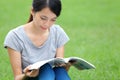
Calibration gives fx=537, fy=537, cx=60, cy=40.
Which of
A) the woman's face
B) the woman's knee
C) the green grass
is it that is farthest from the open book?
the green grass

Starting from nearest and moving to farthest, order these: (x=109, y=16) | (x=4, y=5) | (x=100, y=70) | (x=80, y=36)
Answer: (x=100, y=70) → (x=80, y=36) → (x=109, y=16) → (x=4, y=5)

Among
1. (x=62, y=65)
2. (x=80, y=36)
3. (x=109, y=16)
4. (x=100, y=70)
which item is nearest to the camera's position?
(x=62, y=65)

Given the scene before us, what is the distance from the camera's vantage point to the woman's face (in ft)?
16.4

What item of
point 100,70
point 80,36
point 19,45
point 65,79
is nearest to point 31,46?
point 19,45

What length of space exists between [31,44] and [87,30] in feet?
21.6

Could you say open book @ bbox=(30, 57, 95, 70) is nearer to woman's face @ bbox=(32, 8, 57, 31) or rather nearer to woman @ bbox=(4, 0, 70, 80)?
woman @ bbox=(4, 0, 70, 80)

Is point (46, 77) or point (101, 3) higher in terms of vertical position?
point (46, 77)

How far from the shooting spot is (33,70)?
4809 mm

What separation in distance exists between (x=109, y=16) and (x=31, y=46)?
349 inches

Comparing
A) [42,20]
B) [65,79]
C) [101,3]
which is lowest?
[101,3]

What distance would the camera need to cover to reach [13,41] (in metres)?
5.14

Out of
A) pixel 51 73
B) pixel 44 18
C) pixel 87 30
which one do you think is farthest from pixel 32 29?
pixel 87 30

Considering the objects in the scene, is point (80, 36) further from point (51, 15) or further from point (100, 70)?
point (51, 15)

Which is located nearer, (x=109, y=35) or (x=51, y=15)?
(x=51, y=15)
